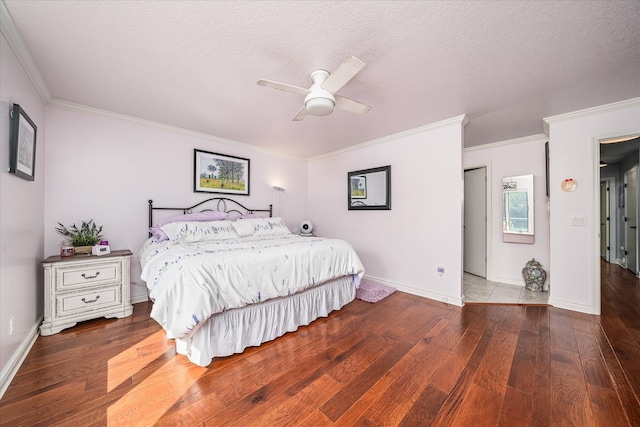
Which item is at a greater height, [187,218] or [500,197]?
[500,197]

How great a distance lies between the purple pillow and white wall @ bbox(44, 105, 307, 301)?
29 cm

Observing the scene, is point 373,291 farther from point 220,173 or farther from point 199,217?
point 220,173

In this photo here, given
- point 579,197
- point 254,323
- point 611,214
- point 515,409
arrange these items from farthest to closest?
point 611,214
point 579,197
point 254,323
point 515,409

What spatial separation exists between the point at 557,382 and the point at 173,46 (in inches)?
146

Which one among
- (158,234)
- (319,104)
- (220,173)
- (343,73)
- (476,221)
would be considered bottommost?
(158,234)

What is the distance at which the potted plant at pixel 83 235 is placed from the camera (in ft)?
8.92

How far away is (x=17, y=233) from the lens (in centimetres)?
191

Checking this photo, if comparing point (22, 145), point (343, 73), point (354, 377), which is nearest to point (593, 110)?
point (343, 73)

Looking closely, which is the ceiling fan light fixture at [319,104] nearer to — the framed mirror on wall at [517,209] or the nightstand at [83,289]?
the nightstand at [83,289]

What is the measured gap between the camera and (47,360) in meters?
1.92

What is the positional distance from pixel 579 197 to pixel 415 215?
1860 mm

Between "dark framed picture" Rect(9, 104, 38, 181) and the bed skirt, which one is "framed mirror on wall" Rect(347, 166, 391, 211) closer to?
the bed skirt

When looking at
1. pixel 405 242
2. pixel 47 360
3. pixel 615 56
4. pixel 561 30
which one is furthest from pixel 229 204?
pixel 615 56

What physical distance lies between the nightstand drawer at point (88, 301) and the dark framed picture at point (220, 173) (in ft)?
5.65
